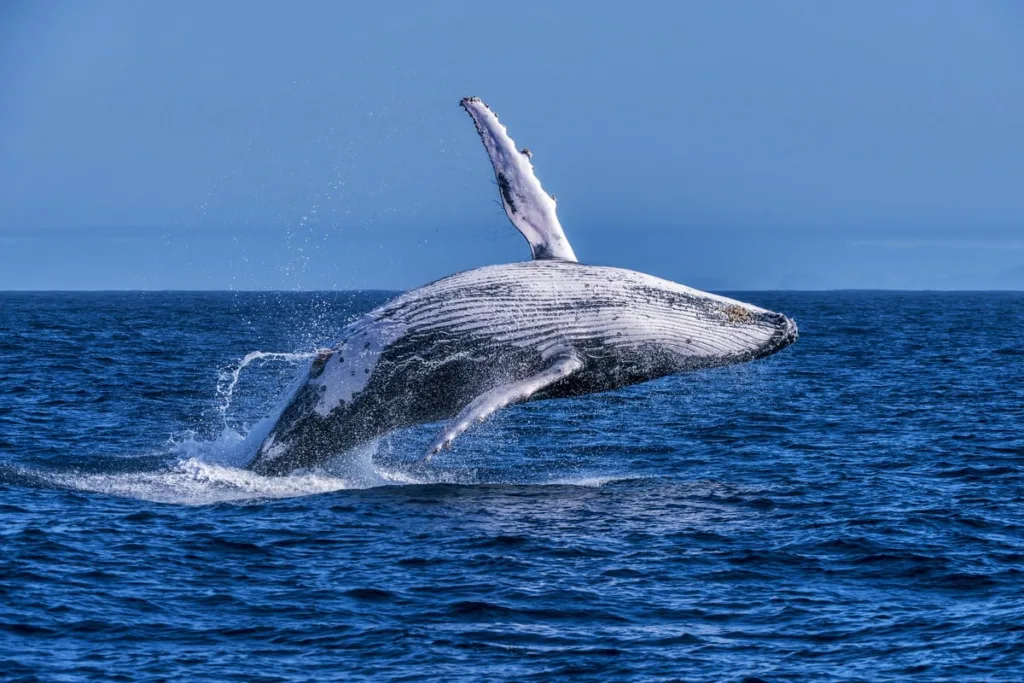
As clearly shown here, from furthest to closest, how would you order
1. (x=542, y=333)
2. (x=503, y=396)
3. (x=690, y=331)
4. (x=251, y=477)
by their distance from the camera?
(x=251, y=477), (x=690, y=331), (x=542, y=333), (x=503, y=396)

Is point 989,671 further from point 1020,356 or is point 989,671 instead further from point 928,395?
point 1020,356

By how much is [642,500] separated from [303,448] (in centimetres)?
543

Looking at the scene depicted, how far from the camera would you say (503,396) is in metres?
17.1

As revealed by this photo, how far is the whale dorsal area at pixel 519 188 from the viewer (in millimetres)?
18953

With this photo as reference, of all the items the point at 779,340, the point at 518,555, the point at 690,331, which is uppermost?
the point at 690,331

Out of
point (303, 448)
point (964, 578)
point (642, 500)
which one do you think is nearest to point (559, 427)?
point (642, 500)

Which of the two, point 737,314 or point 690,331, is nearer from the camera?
point 690,331

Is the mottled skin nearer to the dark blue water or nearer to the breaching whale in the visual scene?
the breaching whale

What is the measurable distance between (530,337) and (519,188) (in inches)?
92.0

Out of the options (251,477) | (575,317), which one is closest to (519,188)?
(575,317)

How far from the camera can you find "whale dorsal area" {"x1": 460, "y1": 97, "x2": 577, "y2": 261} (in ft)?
62.2

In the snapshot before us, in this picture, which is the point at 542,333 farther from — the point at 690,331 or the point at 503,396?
the point at 690,331

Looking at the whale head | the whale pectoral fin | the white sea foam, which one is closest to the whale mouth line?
the whale head

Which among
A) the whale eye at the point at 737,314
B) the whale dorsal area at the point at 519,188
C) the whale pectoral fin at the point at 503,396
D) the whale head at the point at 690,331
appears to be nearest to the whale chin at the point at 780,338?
the whale head at the point at 690,331
